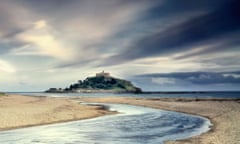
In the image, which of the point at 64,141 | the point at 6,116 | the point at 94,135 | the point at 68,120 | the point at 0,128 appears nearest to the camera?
the point at 64,141

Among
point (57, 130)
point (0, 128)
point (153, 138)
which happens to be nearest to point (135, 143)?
point (153, 138)

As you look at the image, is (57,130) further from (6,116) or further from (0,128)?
(6,116)

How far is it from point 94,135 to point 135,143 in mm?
6489

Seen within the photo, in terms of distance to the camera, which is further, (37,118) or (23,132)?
(37,118)

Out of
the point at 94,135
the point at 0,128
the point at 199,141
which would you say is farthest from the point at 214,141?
the point at 0,128

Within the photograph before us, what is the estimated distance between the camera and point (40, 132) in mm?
33219

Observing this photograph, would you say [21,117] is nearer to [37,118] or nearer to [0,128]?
[37,118]

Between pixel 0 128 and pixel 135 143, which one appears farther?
pixel 0 128

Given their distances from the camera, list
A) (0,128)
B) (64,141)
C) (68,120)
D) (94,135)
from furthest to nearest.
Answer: (68,120), (0,128), (94,135), (64,141)

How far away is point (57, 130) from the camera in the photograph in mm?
35125

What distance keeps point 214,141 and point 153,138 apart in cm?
611

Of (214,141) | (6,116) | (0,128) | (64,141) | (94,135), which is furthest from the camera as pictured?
(6,116)

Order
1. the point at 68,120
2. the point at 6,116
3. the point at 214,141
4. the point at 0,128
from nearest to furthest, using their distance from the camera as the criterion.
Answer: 1. the point at 214,141
2. the point at 0,128
3. the point at 6,116
4. the point at 68,120

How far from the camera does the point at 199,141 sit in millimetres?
27297
